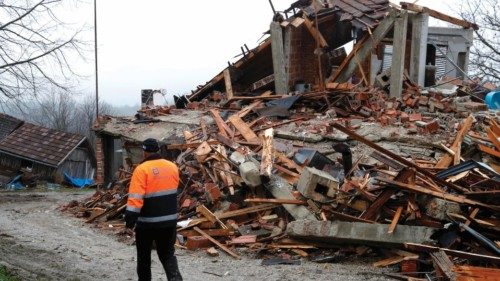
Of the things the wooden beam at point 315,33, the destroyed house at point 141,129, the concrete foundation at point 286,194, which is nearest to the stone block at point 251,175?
the concrete foundation at point 286,194

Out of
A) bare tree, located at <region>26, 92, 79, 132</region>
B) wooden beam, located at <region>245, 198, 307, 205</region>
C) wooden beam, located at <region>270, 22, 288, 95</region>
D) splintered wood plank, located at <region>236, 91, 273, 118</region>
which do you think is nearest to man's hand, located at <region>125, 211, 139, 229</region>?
wooden beam, located at <region>245, 198, 307, 205</region>

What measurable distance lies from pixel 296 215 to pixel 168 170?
129 inches

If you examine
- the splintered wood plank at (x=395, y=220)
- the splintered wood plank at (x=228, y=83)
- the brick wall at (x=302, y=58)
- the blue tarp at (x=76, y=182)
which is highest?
the brick wall at (x=302, y=58)

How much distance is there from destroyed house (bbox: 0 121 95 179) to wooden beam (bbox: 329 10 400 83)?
24464 millimetres

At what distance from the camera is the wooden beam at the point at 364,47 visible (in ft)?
53.9

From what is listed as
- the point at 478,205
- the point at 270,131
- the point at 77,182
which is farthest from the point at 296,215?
the point at 77,182

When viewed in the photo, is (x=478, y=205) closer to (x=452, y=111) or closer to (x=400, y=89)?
(x=452, y=111)

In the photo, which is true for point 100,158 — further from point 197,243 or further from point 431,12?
point 197,243

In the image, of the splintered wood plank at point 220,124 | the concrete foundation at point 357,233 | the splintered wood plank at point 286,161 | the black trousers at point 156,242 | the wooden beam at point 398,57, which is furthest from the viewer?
the wooden beam at point 398,57

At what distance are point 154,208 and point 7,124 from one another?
3842cm

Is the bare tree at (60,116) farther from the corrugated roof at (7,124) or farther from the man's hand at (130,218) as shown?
the man's hand at (130,218)

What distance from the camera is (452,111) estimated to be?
46.2 ft

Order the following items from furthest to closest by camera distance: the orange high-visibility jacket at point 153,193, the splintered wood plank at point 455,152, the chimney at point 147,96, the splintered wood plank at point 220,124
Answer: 1. the chimney at point 147,96
2. the splintered wood plank at point 220,124
3. the splintered wood plank at point 455,152
4. the orange high-visibility jacket at point 153,193

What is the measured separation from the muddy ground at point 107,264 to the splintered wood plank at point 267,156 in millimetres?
1615
